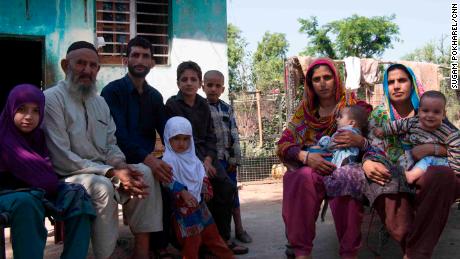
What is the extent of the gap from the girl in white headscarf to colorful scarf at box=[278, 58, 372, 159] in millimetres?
740

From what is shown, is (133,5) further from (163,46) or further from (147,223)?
(147,223)

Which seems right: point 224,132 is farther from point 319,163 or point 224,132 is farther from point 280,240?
point 319,163

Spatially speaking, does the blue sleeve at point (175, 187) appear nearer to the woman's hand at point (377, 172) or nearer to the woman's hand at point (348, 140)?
the woman's hand at point (348, 140)

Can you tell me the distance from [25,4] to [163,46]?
2.56 m

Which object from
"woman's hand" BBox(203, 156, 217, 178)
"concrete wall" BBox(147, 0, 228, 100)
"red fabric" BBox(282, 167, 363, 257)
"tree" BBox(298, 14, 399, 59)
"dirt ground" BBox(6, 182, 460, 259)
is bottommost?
"dirt ground" BBox(6, 182, 460, 259)

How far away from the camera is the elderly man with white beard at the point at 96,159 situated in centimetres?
304

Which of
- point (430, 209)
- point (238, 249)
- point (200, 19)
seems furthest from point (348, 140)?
point (200, 19)

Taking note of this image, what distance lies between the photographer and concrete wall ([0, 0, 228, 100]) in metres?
7.96

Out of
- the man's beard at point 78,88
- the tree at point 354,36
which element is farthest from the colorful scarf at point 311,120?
the tree at point 354,36

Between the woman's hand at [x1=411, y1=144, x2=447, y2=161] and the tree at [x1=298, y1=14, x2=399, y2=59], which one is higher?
the tree at [x1=298, y1=14, x2=399, y2=59]

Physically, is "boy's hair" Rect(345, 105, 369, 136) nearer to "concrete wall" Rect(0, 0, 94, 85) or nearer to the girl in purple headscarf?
the girl in purple headscarf

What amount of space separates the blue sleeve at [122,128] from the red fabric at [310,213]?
3.93 feet

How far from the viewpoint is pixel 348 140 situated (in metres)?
3.34

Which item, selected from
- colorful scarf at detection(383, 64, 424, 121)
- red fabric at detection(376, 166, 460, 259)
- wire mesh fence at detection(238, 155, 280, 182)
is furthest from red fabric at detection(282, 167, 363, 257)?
wire mesh fence at detection(238, 155, 280, 182)
